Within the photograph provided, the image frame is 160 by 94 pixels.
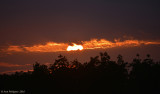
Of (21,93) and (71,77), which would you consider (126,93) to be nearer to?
(71,77)

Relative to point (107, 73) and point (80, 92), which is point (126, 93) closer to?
point (107, 73)

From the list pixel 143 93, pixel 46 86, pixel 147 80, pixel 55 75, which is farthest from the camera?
pixel 147 80

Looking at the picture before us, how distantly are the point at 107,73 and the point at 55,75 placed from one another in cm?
888

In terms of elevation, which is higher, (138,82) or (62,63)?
(62,63)

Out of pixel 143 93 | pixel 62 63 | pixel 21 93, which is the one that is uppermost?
pixel 62 63

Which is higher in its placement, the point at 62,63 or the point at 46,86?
the point at 62,63

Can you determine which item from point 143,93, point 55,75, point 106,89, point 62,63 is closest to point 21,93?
point 55,75

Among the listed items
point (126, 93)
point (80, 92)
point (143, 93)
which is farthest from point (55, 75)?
point (143, 93)

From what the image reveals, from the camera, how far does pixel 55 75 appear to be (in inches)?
1425

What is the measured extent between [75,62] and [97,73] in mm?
5812

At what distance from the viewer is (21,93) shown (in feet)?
100

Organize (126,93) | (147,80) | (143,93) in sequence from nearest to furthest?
(126,93), (143,93), (147,80)

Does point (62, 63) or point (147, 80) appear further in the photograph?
point (147, 80)

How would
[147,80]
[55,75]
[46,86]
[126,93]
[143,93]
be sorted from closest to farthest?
[46,86]
[55,75]
[126,93]
[143,93]
[147,80]
